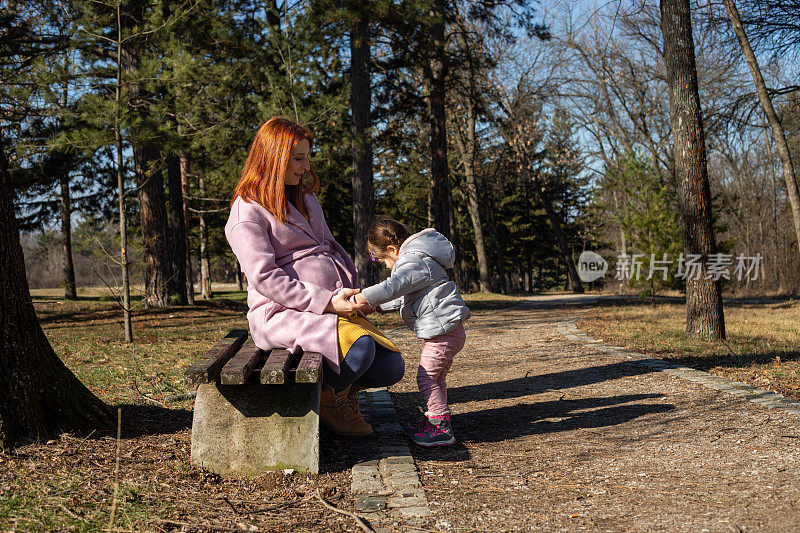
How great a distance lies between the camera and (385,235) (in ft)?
13.6

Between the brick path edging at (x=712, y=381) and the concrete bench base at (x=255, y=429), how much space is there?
10.8ft

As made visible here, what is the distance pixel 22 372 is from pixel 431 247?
233 cm

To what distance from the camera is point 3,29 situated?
29.9 ft

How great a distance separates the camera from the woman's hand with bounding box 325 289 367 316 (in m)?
3.55

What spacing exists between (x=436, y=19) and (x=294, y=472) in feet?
33.5

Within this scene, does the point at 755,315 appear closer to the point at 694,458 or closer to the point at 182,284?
the point at 694,458

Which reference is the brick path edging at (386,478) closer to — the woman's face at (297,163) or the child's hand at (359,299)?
the child's hand at (359,299)

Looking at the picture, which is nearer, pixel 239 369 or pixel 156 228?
pixel 239 369

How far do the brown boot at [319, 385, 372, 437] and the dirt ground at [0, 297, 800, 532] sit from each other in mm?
95

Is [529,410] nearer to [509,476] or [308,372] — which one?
[509,476]

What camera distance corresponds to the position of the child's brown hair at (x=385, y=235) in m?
4.14

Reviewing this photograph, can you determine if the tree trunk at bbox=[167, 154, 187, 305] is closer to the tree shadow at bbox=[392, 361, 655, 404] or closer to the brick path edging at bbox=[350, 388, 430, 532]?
the tree shadow at bbox=[392, 361, 655, 404]

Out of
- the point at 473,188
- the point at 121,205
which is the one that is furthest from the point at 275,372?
the point at 473,188

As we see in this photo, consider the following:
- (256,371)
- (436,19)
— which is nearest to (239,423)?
(256,371)
